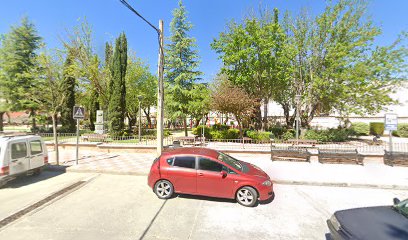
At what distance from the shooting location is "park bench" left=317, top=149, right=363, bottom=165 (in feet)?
31.7

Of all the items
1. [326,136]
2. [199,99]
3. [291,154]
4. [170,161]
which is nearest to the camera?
[170,161]

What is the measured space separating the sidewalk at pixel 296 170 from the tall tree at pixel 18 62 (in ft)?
44.7

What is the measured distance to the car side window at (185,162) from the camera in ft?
19.4

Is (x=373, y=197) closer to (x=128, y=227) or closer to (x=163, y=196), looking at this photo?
(x=163, y=196)

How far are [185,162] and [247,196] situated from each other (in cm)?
219

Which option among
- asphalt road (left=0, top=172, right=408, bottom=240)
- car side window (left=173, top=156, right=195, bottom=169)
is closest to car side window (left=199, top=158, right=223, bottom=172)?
car side window (left=173, top=156, right=195, bottom=169)

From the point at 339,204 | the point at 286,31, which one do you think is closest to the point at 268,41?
the point at 286,31

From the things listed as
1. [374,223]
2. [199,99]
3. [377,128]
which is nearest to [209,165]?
[374,223]

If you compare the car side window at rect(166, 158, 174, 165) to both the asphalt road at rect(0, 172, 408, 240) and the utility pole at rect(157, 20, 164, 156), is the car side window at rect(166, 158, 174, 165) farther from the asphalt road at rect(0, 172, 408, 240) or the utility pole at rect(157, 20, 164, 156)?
the utility pole at rect(157, 20, 164, 156)

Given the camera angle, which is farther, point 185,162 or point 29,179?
point 29,179

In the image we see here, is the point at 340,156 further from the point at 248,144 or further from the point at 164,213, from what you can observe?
the point at 164,213

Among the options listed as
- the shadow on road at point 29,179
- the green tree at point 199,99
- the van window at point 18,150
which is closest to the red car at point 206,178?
the van window at point 18,150

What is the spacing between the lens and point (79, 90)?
74.9ft

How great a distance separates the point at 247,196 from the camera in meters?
5.49
